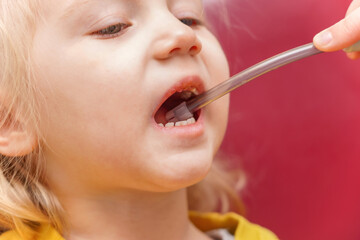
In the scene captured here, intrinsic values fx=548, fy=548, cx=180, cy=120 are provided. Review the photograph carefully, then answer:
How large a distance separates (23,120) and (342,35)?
0.39 metres

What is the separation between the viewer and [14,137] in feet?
2.27

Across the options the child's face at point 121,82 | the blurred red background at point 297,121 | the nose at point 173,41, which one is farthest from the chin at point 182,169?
the blurred red background at point 297,121

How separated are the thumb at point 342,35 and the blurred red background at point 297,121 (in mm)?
368

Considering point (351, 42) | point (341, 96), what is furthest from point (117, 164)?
point (341, 96)

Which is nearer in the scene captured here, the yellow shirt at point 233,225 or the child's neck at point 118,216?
the child's neck at point 118,216

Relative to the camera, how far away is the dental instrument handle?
0.66 m

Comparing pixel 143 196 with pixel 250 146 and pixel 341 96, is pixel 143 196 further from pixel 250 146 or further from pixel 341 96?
pixel 341 96

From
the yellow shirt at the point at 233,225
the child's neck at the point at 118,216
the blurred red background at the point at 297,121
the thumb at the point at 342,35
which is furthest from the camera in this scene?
the blurred red background at the point at 297,121

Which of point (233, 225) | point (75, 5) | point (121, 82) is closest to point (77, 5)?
point (75, 5)

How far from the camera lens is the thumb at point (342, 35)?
599mm

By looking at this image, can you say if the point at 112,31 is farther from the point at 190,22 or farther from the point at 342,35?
the point at 342,35

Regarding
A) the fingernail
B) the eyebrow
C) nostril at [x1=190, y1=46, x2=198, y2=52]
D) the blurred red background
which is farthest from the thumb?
the blurred red background

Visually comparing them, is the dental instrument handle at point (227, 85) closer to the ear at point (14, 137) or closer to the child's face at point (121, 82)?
the child's face at point (121, 82)

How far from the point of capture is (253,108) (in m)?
1.02
